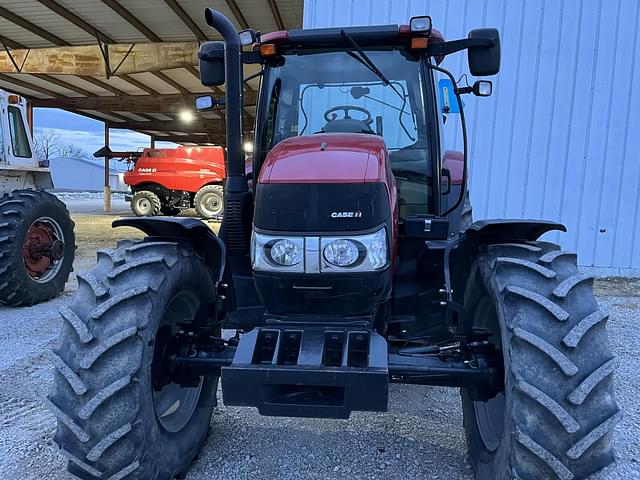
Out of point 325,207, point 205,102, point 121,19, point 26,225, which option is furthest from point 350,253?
point 121,19

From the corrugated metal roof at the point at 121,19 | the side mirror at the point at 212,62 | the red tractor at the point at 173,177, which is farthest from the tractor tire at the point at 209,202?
the side mirror at the point at 212,62

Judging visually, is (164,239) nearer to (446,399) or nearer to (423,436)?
(423,436)

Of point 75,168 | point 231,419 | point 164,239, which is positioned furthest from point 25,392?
point 75,168

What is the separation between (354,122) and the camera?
9.18 ft

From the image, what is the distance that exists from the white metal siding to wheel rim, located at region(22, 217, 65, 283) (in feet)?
13.6

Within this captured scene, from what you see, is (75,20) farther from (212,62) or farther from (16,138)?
(212,62)

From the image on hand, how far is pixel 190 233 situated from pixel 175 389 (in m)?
0.78

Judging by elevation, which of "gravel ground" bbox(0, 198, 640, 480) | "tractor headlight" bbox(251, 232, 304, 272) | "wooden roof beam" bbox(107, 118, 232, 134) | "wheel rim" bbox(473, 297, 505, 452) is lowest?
"gravel ground" bbox(0, 198, 640, 480)

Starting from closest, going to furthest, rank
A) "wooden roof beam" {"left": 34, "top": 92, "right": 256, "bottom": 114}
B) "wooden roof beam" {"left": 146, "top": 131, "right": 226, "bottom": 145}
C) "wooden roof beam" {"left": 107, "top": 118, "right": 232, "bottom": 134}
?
"wooden roof beam" {"left": 34, "top": 92, "right": 256, "bottom": 114} → "wooden roof beam" {"left": 107, "top": 118, "right": 232, "bottom": 134} → "wooden roof beam" {"left": 146, "top": 131, "right": 226, "bottom": 145}

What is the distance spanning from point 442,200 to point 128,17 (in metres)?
8.61

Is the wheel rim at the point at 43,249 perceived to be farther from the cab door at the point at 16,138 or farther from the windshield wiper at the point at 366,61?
the windshield wiper at the point at 366,61

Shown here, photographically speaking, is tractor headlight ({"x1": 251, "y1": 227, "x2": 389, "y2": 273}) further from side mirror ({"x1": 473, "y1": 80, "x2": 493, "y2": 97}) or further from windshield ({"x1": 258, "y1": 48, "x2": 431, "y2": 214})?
side mirror ({"x1": 473, "y1": 80, "x2": 493, "y2": 97})

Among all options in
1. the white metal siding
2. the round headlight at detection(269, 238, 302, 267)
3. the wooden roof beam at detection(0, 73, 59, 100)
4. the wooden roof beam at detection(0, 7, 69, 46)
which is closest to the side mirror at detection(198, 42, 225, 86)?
the round headlight at detection(269, 238, 302, 267)

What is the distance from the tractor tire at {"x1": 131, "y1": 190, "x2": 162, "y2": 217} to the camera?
51.5ft
